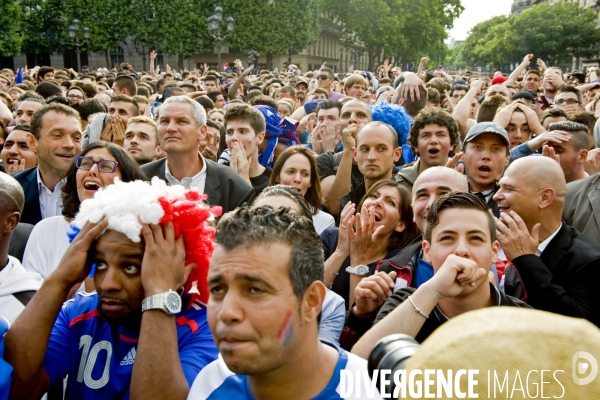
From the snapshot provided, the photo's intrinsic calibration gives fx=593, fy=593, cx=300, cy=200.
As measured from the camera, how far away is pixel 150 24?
4828 centimetres

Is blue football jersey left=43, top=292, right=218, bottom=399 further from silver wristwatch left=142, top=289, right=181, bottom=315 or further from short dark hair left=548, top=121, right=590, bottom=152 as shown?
short dark hair left=548, top=121, right=590, bottom=152

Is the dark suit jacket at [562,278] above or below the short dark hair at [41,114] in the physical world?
below

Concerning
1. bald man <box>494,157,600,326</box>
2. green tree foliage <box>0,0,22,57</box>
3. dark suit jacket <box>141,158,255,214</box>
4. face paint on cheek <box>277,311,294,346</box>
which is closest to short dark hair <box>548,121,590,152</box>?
bald man <box>494,157,600,326</box>

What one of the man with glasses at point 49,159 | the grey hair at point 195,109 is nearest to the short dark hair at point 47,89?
the man with glasses at point 49,159

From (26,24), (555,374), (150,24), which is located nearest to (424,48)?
(150,24)

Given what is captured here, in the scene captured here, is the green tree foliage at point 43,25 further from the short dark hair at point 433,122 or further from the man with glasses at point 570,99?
the short dark hair at point 433,122

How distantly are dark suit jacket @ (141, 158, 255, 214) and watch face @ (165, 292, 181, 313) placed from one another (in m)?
2.63

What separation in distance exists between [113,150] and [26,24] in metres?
52.6

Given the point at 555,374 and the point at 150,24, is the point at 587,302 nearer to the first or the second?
the point at 555,374

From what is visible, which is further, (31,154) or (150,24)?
(150,24)

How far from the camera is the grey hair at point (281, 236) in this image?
2.01 m

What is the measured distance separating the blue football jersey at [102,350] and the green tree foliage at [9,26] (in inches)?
1687

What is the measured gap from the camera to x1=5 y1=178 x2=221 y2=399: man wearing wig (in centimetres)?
229

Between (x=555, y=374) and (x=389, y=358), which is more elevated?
(x=555, y=374)
